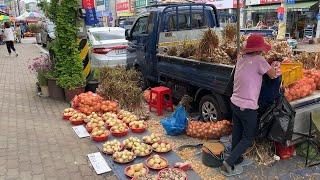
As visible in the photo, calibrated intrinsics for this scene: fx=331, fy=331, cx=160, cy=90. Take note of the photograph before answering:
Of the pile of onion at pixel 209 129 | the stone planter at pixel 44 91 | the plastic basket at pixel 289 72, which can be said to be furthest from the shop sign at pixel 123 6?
the plastic basket at pixel 289 72

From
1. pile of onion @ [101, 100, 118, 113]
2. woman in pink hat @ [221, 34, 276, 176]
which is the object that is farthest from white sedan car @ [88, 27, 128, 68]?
woman in pink hat @ [221, 34, 276, 176]

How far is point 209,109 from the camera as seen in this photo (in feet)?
20.5

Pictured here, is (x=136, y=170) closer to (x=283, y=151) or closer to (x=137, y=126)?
(x=137, y=126)

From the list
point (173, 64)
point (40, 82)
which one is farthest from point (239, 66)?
point (40, 82)

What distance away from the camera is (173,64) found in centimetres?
708

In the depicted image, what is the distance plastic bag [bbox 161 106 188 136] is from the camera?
5.91 meters

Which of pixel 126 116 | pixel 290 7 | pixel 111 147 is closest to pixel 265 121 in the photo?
pixel 111 147

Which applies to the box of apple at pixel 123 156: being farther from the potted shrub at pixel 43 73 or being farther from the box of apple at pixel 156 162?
the potted shrub at pixel 43 73

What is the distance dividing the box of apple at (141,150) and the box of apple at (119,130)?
77cm

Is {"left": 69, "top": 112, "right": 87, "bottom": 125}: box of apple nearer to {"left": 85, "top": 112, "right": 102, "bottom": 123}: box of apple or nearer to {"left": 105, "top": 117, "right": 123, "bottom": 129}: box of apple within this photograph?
{"left": 85, "top": 112, "right": 102, "bottom": 123}: box of apple

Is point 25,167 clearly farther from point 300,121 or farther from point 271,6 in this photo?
point 271,6

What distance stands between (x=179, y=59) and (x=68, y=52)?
9.99 feet

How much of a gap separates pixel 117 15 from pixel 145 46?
4262 cm

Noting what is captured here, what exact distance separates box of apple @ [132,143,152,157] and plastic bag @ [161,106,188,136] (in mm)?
802
